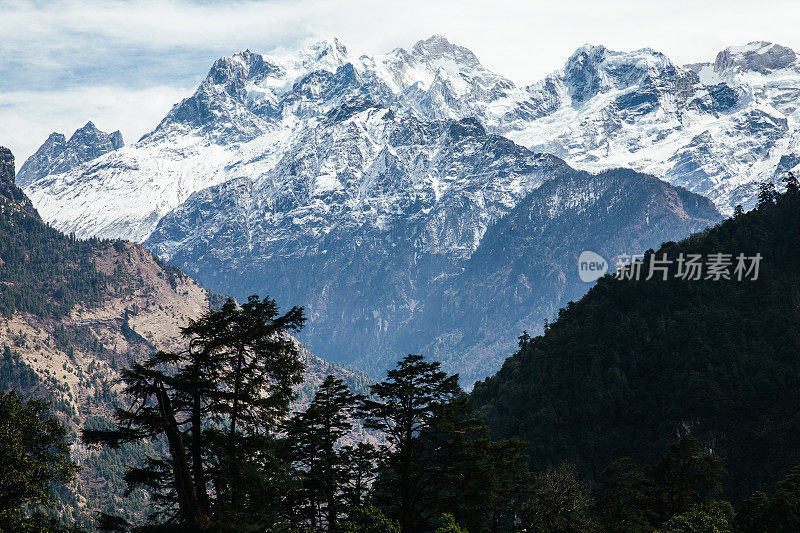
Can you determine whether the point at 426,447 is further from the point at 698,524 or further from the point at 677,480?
the point at 677,480

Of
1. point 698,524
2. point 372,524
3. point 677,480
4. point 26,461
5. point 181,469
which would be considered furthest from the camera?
point 677,480

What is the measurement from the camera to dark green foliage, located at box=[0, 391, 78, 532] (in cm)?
4291

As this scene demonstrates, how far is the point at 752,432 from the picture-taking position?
165750 mm

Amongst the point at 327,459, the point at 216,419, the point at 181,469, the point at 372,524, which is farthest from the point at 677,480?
the point at 181,469

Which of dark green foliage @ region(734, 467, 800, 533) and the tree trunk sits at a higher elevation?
the tree trunk

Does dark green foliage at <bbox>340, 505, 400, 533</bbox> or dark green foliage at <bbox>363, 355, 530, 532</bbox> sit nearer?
dark green foliage at <bbox>340, 505, 400, 533</bbox>

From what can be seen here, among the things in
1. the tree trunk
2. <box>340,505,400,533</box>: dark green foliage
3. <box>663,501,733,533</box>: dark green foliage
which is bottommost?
<box>663,501,733,533</box>: dark green foliage

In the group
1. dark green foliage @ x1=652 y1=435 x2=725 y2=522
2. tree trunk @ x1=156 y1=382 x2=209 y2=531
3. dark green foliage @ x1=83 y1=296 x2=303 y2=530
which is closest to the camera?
tree trunk @ x1=156 y1=382 x2=209 y2=531

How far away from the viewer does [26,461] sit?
4350 cm

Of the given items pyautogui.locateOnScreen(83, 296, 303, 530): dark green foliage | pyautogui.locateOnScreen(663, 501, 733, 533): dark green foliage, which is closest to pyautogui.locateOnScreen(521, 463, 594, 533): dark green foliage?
pyautogui.locateOnScreen(663, 501, 733, 533): dark green foliage

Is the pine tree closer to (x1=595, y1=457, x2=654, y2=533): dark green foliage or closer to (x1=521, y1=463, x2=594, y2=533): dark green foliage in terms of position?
(x1=521, y1=463, x2=594, y2=533): dark green foliage

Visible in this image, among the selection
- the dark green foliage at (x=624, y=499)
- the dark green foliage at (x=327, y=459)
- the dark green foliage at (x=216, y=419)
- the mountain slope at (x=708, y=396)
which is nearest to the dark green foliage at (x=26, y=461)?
the dark green foliage at (x=216, y=419)

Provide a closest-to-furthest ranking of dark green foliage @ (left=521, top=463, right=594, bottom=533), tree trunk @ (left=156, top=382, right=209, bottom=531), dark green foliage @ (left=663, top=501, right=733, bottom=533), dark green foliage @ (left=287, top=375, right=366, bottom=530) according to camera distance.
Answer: tree trunk @ (left=156, top=382, right=209, bottom=531) → dark green foliage @ (left=287, top=375, right=366, bottom=530) → dark green foliage @ (left=663, top=501, right=733, bottom=533) → dark green foliage @ (left=521, top=463, right=594, bottom=533)

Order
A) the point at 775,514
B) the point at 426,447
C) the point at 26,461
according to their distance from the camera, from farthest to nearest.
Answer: the point at 775,514 → the point at 426,447 → the point at 26,461
